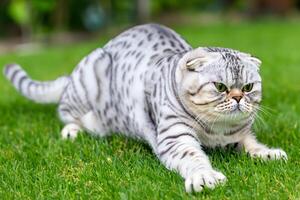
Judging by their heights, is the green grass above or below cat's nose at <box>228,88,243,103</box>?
below

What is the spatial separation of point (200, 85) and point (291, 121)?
3.86ft

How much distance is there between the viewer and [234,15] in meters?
14.9

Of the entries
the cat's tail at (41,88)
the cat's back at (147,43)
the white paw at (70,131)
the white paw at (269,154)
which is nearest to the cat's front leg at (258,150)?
the white paw at (269,154)

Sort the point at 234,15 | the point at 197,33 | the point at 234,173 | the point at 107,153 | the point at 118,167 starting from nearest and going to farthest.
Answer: the point at 234,173, the point at 118,167, the point at 107,153, the point at 197,33, the point at 234,15

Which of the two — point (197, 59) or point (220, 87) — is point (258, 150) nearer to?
point (220, 87)

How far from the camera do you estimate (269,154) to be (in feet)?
9.87

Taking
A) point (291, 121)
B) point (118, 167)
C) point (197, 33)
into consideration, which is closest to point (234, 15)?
point (197, 33)

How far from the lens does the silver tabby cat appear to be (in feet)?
9.20

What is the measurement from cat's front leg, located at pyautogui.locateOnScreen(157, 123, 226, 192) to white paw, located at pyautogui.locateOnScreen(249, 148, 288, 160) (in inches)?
12.3

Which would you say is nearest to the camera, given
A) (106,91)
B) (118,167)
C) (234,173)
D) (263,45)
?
(234,173)

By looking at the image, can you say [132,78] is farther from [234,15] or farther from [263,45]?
[234,15]

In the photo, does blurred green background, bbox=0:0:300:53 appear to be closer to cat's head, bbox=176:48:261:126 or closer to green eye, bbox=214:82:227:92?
cat's head, bbox=176:48:261:126

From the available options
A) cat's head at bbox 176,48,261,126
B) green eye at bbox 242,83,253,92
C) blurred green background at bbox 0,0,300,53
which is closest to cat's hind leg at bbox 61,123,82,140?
cat's head at bbox 176,48,261,126

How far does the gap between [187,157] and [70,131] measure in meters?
1.16
